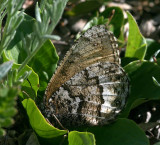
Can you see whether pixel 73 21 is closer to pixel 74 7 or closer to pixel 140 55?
pixel 74 7

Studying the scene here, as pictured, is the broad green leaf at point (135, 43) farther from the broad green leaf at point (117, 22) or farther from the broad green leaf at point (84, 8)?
the broad green leaf at point (84, 8)

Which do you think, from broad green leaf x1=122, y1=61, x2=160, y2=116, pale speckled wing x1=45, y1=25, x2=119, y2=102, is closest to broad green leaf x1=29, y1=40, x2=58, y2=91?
pale speckled wing x1=45, y1=25, x2=119, y2=102

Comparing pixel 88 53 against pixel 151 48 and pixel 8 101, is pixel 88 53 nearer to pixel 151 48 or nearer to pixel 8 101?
pixel 151 48

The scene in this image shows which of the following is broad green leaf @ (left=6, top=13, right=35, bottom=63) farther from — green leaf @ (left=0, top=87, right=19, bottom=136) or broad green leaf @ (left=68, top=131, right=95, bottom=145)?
green leaf @ (left=0, top=87, right=19, bottom=136)

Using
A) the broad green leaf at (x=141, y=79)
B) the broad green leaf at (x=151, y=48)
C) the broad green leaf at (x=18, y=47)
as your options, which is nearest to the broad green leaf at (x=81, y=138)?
the broad green leaf at (x=141, y=79)

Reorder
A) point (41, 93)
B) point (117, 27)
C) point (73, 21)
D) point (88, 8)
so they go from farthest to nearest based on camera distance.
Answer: point (73, 21) < point (88, 8) < point (117, 27) < point (41, 93)

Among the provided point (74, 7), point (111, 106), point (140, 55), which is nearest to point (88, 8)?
Answer: point (74, 7)

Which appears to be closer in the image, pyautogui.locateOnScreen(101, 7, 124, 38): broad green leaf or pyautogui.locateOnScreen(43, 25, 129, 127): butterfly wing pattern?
pyautogui.locateOnScreen(43, 25, 129, 127): butterfly wing pattern
